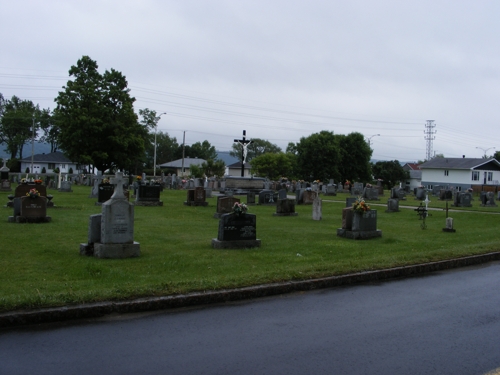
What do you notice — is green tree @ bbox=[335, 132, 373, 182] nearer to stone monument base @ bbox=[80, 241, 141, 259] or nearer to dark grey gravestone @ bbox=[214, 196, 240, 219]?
dark grey gravestone @ bbox=[214, 196, 240, 219]

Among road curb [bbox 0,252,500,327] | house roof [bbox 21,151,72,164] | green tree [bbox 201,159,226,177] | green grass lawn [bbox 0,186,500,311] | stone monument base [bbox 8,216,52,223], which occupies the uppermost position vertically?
house roof [bbox 21,151,72,164]

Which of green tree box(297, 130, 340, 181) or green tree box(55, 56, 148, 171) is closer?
green tree box(55, 56, 148, 171)

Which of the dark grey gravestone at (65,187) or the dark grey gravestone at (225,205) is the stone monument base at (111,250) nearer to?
the dark grey gravestone at (225,205)

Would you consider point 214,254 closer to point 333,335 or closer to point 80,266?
point 80,266

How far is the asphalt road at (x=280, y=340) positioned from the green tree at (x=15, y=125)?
9245 centimetres

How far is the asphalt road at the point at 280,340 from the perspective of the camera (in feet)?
17.7

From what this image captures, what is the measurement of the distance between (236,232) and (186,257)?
6.45 ft

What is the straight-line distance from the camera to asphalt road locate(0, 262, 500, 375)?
17.7ft

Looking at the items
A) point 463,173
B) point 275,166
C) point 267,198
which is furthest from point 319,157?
point 267,198

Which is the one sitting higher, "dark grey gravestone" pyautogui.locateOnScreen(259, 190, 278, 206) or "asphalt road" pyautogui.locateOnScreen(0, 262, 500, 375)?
"dark grey gravestone" pyautogui.locateOnScreen(259, 190, 278, 206)

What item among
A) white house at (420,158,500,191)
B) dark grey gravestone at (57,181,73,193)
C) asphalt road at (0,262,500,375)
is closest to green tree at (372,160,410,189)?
white house at (420,158,500,191)

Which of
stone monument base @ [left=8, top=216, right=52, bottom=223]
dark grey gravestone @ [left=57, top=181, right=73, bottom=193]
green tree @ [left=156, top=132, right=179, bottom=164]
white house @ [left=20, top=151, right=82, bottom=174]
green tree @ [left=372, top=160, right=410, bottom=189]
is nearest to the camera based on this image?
stone monument base @ [left=8, top=216, right=52, bottom=223]

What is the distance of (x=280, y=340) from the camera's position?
247 inches

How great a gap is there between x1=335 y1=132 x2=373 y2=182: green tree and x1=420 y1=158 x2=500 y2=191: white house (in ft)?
33.9
